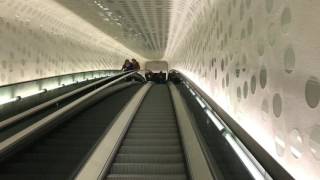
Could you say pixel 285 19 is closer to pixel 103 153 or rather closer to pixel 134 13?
pixel 103 153

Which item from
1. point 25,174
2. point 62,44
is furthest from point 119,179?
point 62,44

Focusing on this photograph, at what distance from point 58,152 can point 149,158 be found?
4.13ft

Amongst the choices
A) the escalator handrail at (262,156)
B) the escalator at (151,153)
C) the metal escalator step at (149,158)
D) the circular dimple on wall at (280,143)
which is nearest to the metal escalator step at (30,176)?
the escalator at (151,153)

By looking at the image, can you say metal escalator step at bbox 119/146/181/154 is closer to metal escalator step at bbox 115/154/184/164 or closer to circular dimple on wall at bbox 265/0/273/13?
metal escalator step at bbox 115/154/184/164

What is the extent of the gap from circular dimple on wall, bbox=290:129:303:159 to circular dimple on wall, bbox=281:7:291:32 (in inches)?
34.0

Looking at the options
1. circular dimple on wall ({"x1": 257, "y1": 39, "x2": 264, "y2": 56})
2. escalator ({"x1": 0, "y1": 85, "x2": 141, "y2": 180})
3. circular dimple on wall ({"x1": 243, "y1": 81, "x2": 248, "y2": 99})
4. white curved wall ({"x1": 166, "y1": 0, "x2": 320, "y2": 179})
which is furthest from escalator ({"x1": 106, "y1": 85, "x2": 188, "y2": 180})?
circular dimple on wall ({"x1": 257, "y1": 39, "x2": 264, "y2": 56})

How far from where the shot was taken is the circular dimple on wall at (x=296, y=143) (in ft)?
10.4

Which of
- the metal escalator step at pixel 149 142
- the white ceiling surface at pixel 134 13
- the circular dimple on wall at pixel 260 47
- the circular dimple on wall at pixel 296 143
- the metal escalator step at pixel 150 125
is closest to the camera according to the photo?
the circular dimple on wall at pixel 296 143

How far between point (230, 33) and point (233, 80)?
903mm

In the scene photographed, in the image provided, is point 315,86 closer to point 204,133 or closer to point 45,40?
point 204,133

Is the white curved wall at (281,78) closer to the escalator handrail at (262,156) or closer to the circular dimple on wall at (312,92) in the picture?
the circular dimple on wall at (312,92)

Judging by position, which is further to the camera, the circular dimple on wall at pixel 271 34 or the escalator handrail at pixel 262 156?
the circular dimple on wall at pixel 271 34

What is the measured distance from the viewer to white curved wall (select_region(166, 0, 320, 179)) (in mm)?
2980

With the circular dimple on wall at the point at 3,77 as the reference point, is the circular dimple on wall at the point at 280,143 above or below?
below
